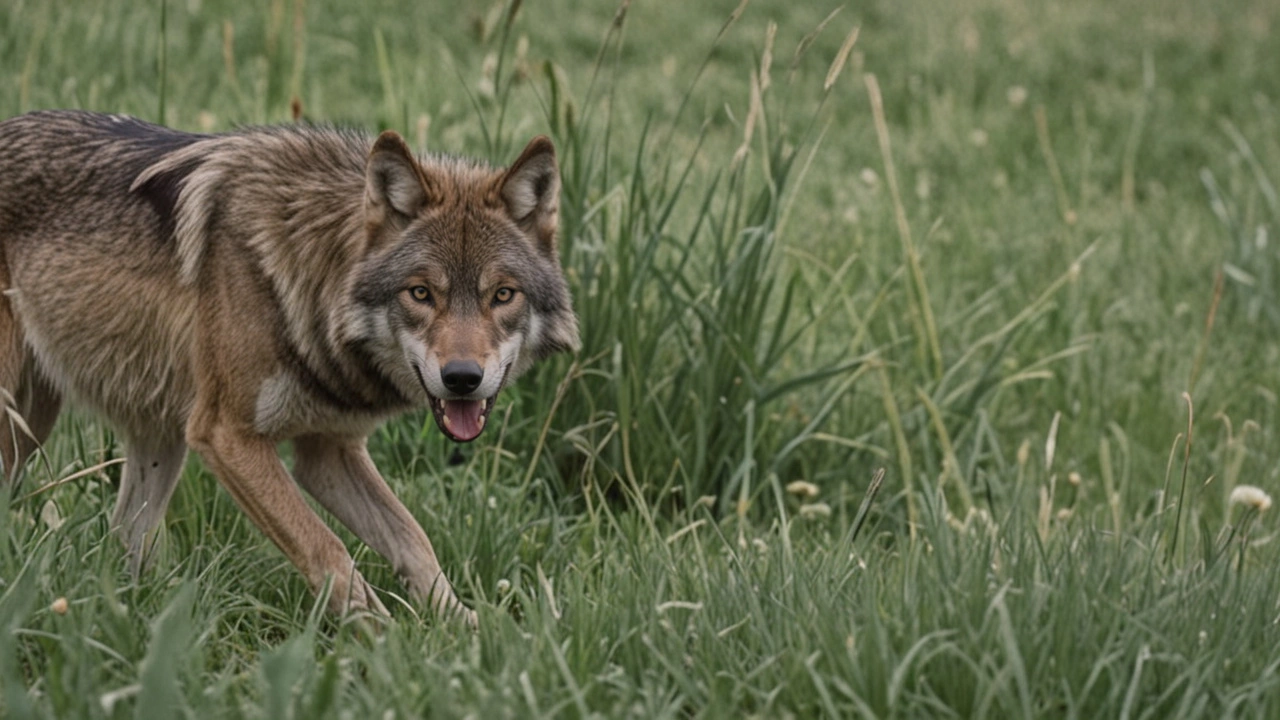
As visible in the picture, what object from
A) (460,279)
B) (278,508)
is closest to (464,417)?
(460,279)

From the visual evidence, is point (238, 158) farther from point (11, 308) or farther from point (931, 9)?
point (931, 9)

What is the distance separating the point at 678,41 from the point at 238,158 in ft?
21.3

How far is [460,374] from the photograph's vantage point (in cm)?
355

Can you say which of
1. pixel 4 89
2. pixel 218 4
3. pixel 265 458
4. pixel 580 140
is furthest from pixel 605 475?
pixel 218 4

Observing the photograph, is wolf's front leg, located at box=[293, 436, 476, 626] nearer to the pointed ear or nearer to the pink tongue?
the pink tongue

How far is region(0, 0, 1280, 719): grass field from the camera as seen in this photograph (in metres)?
2.99

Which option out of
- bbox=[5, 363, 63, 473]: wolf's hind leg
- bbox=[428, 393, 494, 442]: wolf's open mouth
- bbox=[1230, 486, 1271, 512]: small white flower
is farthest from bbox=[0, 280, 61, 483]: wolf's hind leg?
bbox=[1230, 486, 1271, 512]: small white flower

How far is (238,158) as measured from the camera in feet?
13.4

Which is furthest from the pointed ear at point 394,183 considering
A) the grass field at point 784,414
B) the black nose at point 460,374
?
the grass field at point 784,414

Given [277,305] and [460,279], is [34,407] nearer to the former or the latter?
[277,305]

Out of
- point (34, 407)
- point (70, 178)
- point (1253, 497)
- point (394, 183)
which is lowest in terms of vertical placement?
point (34, 407)

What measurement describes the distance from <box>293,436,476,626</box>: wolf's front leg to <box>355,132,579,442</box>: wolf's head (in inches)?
13.3

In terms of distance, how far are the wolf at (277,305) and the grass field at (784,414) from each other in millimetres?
218

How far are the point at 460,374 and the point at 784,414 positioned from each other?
2264 millimetres
